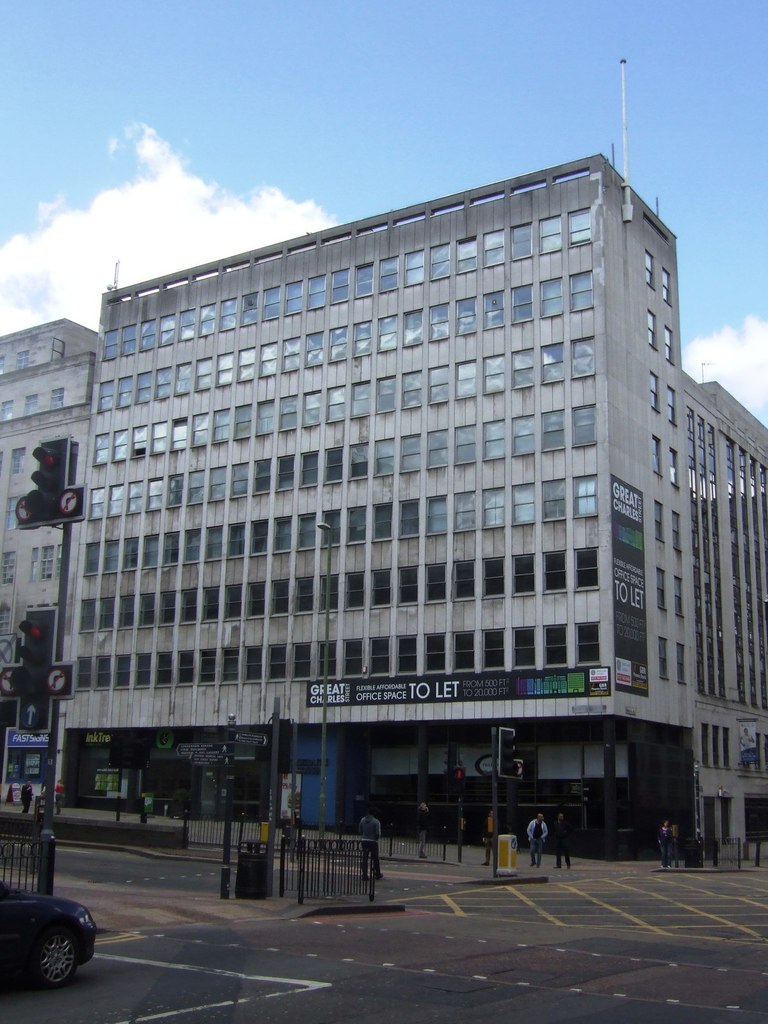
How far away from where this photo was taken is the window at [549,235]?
180 ft

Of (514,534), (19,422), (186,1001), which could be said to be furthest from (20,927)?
(19,422)

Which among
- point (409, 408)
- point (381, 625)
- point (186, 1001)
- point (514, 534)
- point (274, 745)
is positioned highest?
point (409, 408)

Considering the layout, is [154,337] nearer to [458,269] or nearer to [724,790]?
[458,269]

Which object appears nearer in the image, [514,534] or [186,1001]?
[186,1001]

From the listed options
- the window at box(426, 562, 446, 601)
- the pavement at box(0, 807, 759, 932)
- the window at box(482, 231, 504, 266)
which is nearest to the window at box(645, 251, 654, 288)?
the window at box(482, 231, 504, 266)

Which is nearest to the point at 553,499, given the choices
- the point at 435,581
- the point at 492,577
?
the point at 492,577

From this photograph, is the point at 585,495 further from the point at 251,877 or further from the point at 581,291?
the point at 251,877

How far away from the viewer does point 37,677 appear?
15.1 meters

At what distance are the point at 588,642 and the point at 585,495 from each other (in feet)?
21.6

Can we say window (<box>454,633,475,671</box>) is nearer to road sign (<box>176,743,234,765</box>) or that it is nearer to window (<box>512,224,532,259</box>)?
window (<box>512,224,532,259</box>)

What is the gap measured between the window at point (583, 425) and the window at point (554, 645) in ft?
28.1

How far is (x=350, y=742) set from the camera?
186 ft

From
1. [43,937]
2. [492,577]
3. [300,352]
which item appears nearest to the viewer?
[43,937]

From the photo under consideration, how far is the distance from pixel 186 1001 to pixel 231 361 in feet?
180
